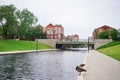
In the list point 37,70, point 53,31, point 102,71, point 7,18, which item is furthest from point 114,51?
point 53,31

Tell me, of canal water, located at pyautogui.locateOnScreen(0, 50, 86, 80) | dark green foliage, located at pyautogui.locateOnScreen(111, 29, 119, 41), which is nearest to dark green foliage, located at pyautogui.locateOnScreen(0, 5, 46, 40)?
dark green foliage, located at pyautogui.locateOnScreen(111, 29, 119, 41)

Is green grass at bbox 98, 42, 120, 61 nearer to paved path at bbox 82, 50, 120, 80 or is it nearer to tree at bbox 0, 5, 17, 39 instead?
paved path at bbox 82, 50, 120, 80

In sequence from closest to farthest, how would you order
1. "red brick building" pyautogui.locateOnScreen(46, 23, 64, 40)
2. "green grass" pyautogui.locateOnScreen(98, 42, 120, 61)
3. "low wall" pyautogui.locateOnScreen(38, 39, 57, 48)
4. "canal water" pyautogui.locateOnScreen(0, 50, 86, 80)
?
"canal water" pyautogui.locateOnScreen(0, 50, 86, 80) → "green grass" pyautogui.locateOnScreen(98, 42, 120, 61) → "low wall" pyautogui.locateOnScreen(38, 39, 57, 48) → "red brick building" pyautogui.locateOnScreen(46, 23, 64, 40)

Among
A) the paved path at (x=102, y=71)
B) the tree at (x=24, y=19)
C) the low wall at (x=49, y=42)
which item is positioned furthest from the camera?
the low wall at (x=49, y=42)

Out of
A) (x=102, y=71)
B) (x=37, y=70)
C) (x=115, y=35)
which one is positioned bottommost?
(x=37, y=70)

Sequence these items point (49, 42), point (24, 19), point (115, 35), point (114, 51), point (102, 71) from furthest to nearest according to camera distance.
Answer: point (115, 35) → point (49, 42) → point (24, 19) → point (114, 51) → point (102, 71)

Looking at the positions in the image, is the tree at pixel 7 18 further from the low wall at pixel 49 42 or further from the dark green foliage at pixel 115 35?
the dark green foliage at pixel 115 35

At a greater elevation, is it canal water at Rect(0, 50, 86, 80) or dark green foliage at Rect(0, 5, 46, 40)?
dark green foliage at Rect(0, 5, 46, 40)

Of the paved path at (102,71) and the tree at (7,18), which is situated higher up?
the tree at (7,18)

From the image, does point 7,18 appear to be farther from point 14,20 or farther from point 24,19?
point 24,19

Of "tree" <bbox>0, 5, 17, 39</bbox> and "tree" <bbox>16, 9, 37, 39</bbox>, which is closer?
"tree" <bbox>0, 5, 17, 39</bbox>

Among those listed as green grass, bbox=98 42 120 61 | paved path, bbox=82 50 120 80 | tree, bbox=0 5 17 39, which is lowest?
green grass, bbox=98 42 120 61

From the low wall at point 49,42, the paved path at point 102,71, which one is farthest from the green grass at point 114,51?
the low wall at point 49,42

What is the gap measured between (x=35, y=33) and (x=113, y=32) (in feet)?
138
